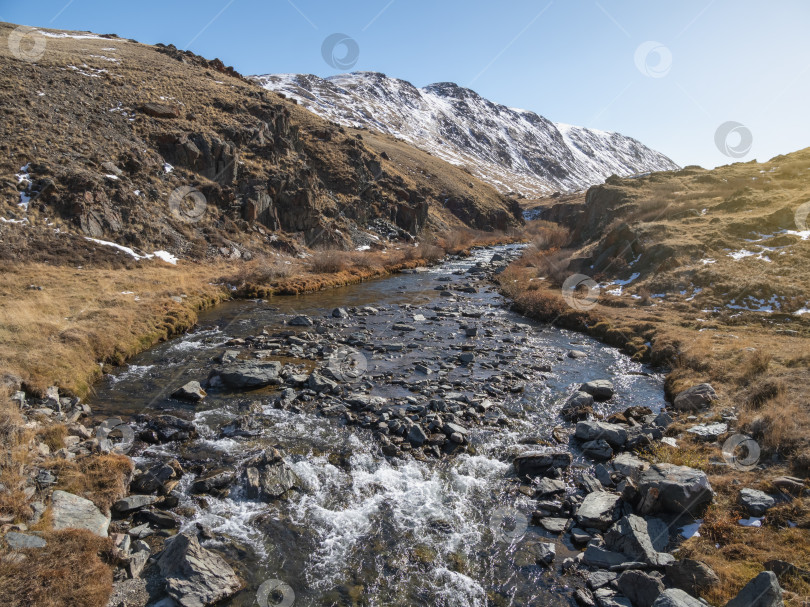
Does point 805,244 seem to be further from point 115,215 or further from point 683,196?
point 115,215

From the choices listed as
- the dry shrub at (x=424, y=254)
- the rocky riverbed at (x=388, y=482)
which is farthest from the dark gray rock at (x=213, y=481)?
the dry shrub at (x=424, y=254)

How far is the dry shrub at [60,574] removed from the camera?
20.7ft

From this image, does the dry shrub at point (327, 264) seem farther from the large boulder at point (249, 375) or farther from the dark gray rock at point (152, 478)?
the dark gray rock at point (152, 478)

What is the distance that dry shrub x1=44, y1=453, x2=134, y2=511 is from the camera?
911 cm

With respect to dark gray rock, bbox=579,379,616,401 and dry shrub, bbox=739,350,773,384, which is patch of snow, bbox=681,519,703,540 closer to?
dark gray rock, bbox=579,379,616,401

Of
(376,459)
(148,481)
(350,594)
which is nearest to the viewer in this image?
(350,594)

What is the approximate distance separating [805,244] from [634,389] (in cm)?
1981

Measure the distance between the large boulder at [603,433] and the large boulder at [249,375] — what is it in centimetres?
1121

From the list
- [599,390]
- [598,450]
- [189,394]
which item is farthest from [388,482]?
[599,390]

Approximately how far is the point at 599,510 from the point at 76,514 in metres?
11.1

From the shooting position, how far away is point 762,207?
1384 inches

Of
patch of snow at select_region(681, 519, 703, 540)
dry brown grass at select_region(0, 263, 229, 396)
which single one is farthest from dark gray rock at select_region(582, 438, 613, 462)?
dry brown grass at select_region(0, 263, 229, 396)

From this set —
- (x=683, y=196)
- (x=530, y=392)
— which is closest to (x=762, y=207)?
(x=683, y=196)

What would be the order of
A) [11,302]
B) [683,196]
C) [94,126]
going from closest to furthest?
[11,302] < [94,126] < [683,196]
